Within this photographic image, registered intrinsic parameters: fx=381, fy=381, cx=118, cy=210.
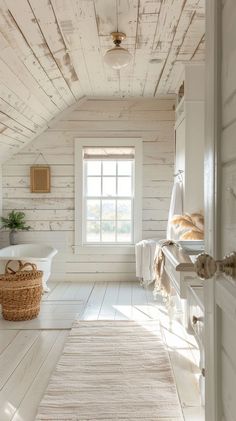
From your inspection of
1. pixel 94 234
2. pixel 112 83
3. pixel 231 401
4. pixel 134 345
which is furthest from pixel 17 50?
pixel 94 234

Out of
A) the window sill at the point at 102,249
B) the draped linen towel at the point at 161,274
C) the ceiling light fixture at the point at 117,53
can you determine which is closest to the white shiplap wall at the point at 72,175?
the window sill at the point at 102,249

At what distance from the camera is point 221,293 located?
0.91 m

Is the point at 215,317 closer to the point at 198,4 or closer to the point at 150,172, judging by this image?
the point at 198,4

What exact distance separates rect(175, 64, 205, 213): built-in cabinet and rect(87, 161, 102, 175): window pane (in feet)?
6.05

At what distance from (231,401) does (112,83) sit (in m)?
4.20

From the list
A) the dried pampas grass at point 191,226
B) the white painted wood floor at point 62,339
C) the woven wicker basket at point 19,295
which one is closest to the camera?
the white painted wood floor at point 62,339

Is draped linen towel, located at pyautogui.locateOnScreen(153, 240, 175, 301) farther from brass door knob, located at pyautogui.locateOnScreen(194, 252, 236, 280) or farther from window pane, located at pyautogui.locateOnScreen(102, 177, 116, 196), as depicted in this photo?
window pane, located at pyautogui.locateOnScreen(102, 177, 116, 196)

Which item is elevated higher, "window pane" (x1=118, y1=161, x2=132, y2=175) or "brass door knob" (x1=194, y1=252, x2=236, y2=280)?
"window pane" (x1=118, y1=161, x2=132, y2=175)

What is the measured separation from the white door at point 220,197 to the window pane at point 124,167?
4.38 metres

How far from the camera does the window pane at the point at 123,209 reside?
5.48m

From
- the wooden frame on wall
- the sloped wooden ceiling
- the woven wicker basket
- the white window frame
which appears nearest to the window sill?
the white window frame

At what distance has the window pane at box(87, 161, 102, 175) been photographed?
17.9 feet

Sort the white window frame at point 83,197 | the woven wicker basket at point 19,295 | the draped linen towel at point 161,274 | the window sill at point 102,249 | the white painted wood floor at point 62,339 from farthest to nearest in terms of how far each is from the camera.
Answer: the window sill at point 102,249, the white window frame at point 83,197, the woven wicker basket at point 19,295, the draped linen towel at point 161,274, the white painted wood floor at point 62,339

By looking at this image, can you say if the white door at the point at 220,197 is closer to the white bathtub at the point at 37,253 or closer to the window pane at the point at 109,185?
the white bathtub at the point at 37,253
